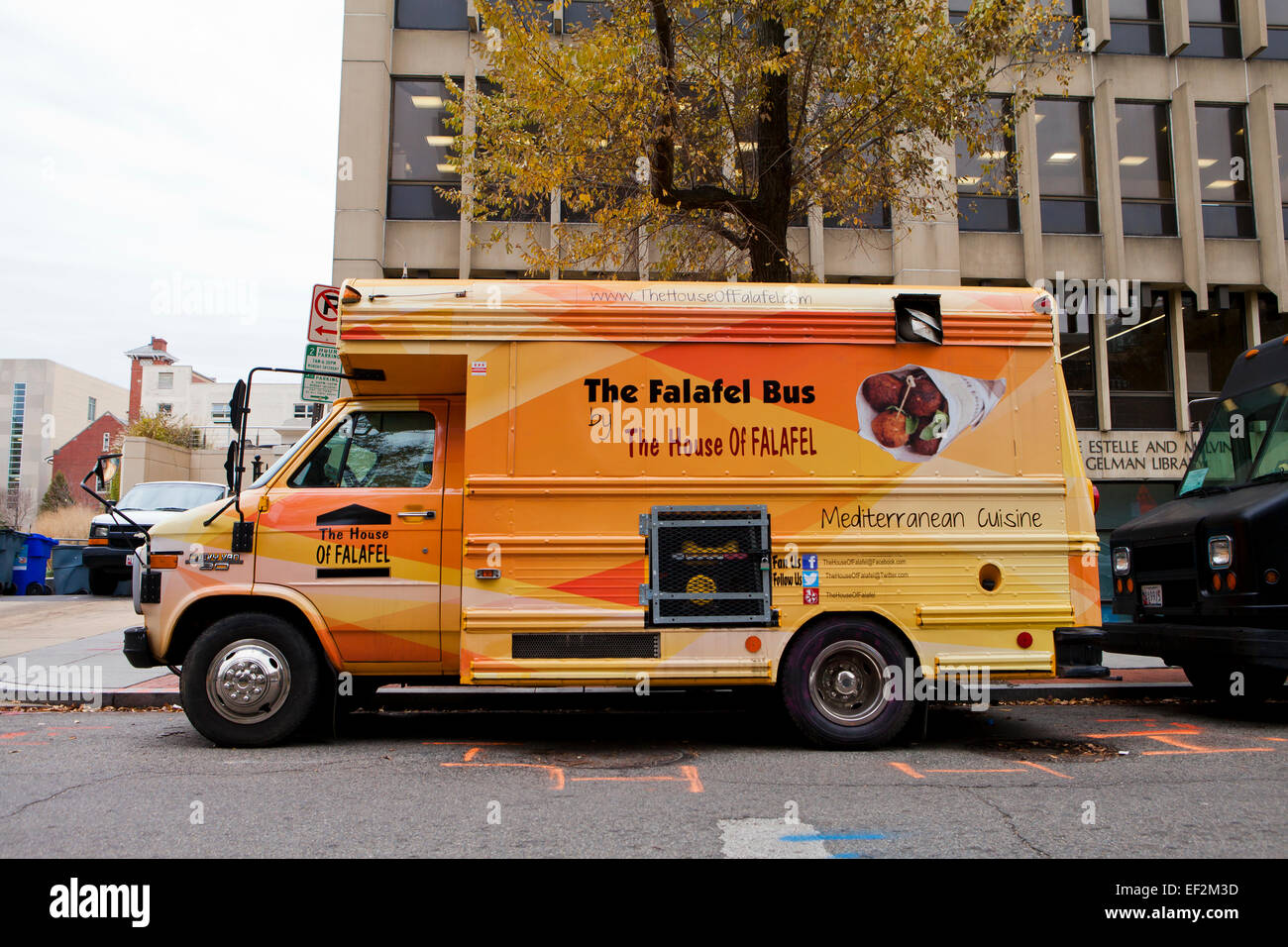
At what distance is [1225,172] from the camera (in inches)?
689

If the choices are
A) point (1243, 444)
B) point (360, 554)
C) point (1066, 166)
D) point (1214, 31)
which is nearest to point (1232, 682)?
point (1243, 444)

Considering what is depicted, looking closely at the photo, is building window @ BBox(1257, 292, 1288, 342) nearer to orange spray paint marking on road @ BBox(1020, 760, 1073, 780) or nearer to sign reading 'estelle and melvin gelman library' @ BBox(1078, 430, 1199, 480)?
sign reading 'estelle and melvin gelman library' @ BBox(1078, 430, 1199, 480)

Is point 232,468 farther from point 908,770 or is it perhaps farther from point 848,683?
point 908,770

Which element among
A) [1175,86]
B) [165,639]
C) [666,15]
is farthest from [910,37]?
[1175,86]

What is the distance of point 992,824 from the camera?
4.22 meters

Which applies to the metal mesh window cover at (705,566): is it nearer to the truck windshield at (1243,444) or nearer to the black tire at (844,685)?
the black tire at (844,685)

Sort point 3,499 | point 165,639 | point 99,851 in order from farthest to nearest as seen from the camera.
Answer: point 3,499
point 165,639
point 99,851

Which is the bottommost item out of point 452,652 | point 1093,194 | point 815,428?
point 452,652

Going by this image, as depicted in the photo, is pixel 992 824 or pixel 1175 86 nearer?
pixel 992 824

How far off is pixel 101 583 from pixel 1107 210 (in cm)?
1947

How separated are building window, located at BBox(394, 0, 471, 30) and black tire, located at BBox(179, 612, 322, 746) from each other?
15.2m

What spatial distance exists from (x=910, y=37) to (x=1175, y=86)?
11412 millimetres

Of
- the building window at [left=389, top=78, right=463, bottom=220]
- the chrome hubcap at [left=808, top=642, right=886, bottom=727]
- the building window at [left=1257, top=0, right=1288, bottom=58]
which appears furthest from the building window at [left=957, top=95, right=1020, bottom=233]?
the chrome hubcap at [left=808, top=642, right=886, bottom=727]

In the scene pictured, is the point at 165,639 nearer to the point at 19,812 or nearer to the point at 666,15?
the point at 19,812
